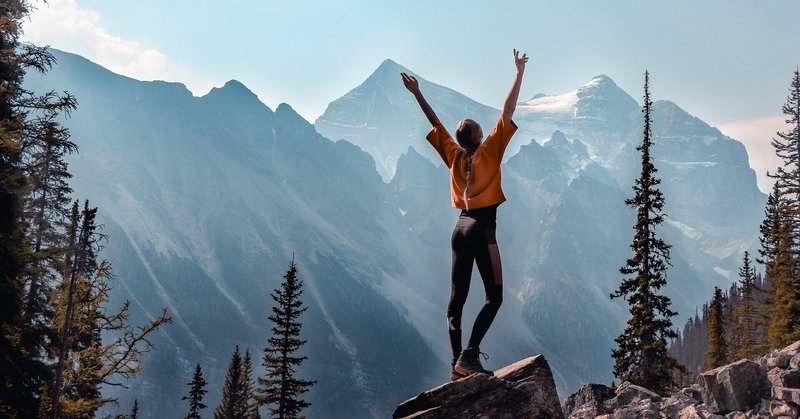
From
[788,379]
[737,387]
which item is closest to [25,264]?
[737,387]

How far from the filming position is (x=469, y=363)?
812cm

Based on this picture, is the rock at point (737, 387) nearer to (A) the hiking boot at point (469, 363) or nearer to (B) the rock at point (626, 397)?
(B) the rock at point (626, 397)

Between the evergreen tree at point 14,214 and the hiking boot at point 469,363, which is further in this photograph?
the evergreen tree at point 14,214

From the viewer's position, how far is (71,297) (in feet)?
67.4

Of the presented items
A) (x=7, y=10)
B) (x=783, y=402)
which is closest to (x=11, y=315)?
(x=7, y=10)

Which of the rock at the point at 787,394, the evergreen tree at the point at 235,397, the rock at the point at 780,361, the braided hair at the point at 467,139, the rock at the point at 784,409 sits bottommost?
the rock at the point at 784,409

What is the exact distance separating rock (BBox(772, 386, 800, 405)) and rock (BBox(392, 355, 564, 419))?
26.2 feet

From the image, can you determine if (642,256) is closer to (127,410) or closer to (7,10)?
(7,10)

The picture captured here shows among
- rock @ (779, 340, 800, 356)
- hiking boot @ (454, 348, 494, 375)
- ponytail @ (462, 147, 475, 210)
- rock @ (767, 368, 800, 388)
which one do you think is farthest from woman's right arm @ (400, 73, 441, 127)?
rock @ (779, 340, 800, 356)

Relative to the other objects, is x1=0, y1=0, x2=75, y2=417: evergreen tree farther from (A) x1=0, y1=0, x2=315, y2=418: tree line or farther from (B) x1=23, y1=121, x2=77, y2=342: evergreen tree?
(B) x1=23, y1=121, x2=77, y2=342: evergreen tree

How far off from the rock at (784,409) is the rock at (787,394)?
93mm

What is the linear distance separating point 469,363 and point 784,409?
8743 millimetres

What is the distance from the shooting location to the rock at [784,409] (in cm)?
1277

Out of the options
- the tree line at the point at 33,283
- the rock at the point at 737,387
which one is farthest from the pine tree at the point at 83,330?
the rock at the point at 737,387
